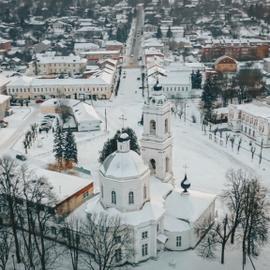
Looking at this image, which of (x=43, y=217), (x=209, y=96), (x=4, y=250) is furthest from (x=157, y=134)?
(x=209, y=96)

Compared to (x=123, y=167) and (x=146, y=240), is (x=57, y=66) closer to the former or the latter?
(x=123, y=167)

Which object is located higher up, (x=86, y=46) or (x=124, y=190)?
(x=124, y=190)

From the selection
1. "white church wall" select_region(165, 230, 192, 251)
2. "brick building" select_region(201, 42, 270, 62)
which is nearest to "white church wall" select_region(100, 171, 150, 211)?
"white church wall" select_region(165, 230, 192, 251)

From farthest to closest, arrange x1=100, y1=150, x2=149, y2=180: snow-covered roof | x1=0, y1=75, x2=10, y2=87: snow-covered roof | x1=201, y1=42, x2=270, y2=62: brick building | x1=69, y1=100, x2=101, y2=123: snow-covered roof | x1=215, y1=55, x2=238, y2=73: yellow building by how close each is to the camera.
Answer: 1. x1=201, y1=42, x2=270, y2=62: brick building
2. x1=215, y1=55, x2=238, y2=73: yellow building
3. x1=0, y1=75, x2=10, y2=87: snow-covered roof
4. x1=69, y1=100, x2=101, y2=123: snow-covered roof
5. x1=100, y1=150, x2=149, y2=180: snow-covered roof

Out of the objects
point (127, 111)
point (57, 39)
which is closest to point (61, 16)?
point (57, 39)

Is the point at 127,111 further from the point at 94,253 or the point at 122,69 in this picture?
the point at 94,253

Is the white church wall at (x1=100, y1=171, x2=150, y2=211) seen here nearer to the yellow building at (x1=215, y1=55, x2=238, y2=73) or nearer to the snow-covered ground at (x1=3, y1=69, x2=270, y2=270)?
the snow-covered ground at (x1=3, y1=69, x2=270, y2=270)
